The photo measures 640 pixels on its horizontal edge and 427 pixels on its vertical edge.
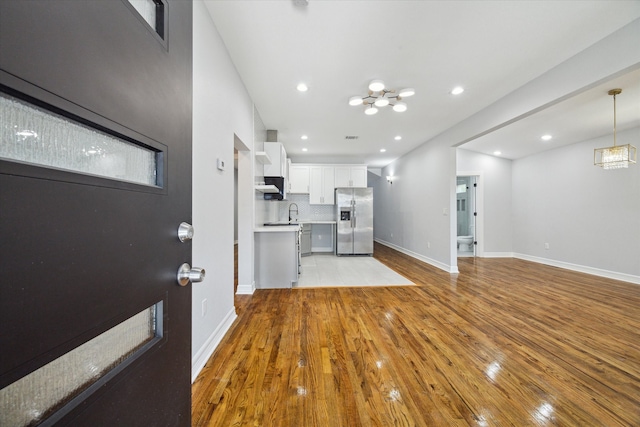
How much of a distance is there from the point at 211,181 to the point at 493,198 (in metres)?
6.56

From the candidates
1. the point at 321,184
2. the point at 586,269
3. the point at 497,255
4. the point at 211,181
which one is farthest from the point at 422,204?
the point at 211,181

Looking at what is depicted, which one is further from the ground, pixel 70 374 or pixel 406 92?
pixel 406 92

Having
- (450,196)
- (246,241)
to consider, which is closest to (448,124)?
(450,196)

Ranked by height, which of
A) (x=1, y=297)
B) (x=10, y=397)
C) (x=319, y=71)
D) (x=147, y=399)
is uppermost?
(x=319, y=71)

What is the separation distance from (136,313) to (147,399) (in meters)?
A: 0.21

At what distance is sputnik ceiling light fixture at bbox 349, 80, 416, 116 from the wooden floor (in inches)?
97.4

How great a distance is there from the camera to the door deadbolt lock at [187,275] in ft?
2.41

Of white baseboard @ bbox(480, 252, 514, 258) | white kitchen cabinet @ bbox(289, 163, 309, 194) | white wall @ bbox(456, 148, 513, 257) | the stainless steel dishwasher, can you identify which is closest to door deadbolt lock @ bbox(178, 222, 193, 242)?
the stainless steel dishwasher

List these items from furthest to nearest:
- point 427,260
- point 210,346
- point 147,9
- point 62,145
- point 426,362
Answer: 1. point 427,260
2. point 210,346
3. point 426,362
4. point 147,9
5. point 62,145

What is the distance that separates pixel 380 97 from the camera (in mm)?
3234

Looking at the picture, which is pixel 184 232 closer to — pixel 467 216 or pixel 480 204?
pixel 480 204

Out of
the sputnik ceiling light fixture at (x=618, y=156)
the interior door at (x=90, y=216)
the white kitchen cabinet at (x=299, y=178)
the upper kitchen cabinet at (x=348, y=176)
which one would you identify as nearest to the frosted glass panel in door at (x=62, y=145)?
the interior door at (x=90, y=216)

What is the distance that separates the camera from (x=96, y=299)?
46 cm

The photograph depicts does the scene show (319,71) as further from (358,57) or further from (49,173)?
(49,173)
